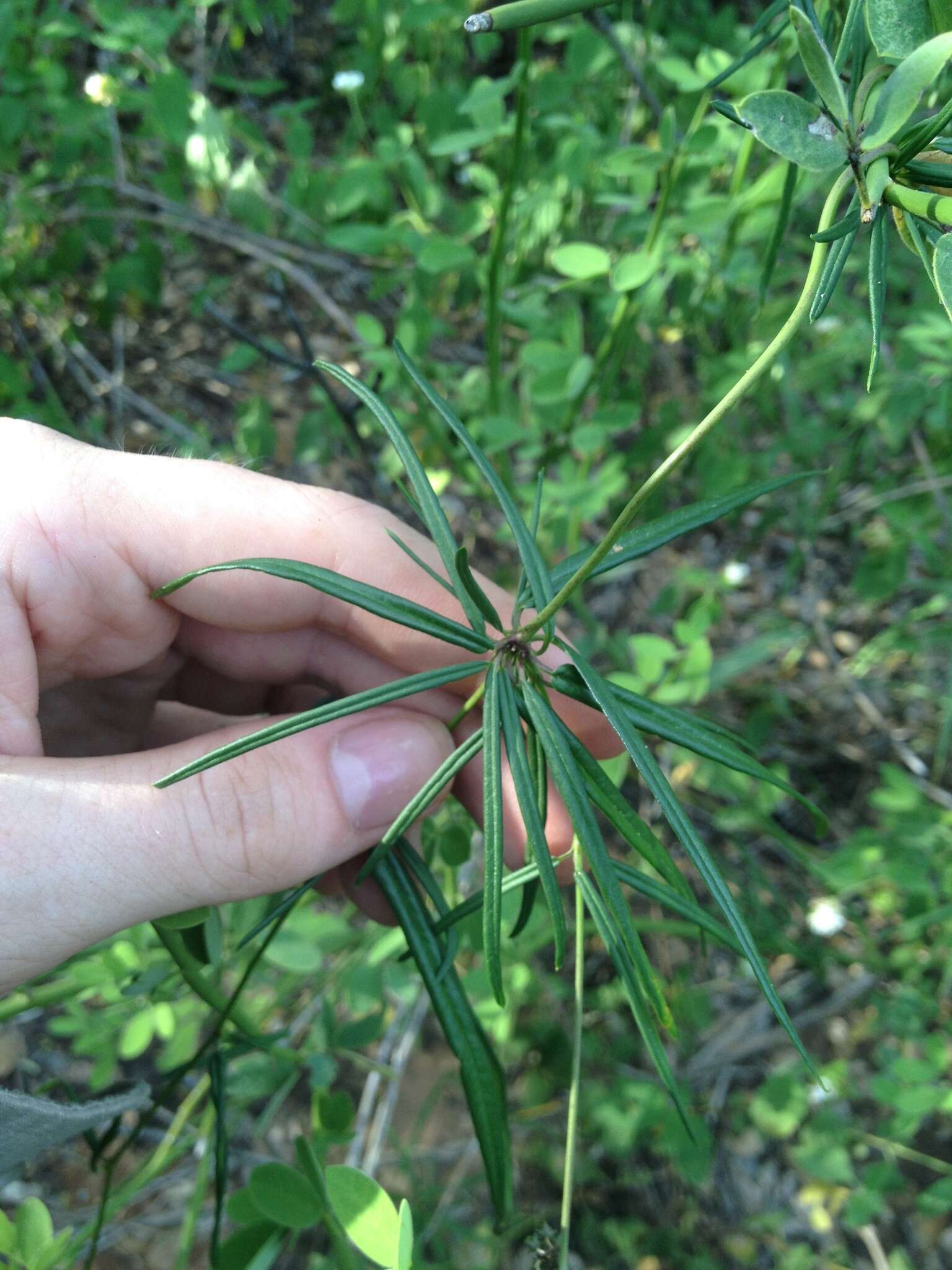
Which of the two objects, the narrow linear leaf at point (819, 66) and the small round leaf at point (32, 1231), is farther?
the small round leaf at point (32, 1231)

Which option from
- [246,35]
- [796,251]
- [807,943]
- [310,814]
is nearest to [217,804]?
[310,814]

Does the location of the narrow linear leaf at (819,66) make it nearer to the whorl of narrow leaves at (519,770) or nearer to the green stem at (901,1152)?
Answer: the whorl of narrow leaves at (519,770)

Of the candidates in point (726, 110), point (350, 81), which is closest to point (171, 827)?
point (726, 110)

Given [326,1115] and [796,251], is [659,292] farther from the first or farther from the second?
[326,1115]

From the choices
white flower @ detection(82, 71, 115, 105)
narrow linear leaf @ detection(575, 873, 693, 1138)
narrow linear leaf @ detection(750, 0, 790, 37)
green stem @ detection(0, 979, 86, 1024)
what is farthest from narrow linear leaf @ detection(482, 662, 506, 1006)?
white flower @ detection(82, 71, 115, 105)

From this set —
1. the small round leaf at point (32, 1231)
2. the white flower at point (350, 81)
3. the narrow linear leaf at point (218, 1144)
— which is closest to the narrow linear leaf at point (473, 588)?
the narrow linear leaf at point (218, 1144)

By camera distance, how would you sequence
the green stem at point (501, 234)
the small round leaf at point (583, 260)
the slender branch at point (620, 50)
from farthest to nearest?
1. the slender branch at point (620, 50)
2. the small round leaf at point (583, 260)
3. the green stem at point (501, 234)

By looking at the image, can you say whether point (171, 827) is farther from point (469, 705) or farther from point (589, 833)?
point (589, 833)
